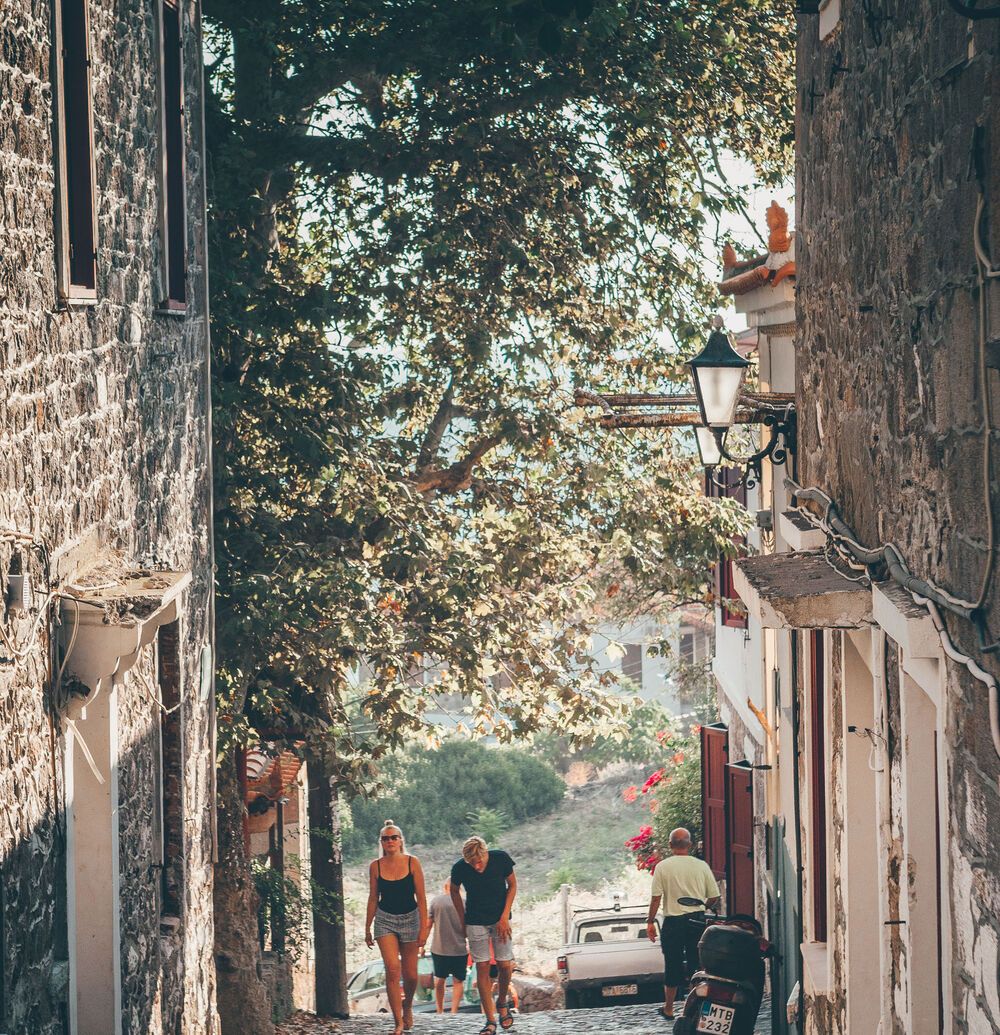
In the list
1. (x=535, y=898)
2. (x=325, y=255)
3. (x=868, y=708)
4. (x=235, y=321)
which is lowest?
(x=535, y=898)

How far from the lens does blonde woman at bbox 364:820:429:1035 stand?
996 cm

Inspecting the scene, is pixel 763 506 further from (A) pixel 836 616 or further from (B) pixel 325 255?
(A) pixel 836 616

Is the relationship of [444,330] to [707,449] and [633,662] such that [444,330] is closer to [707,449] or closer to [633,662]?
[707,449]

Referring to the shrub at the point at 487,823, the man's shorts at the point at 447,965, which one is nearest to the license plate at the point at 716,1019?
the man's shorts at the point at 447,965

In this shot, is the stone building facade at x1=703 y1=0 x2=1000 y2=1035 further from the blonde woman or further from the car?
the car

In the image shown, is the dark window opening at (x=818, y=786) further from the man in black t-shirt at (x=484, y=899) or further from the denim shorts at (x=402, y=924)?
the denim shorts at (x=402, y=924)

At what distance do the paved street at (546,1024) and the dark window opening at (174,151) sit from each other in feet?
19.7

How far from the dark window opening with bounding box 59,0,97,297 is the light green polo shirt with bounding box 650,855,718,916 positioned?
7.08 m

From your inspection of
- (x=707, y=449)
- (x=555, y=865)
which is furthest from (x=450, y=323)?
(x=555, y=865)

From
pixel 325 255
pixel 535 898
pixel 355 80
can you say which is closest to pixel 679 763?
pixel 535 898

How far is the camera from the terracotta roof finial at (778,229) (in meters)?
9.11

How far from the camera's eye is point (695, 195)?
450 inches

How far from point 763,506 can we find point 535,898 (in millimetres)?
12339

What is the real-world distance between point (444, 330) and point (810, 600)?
712 cm
